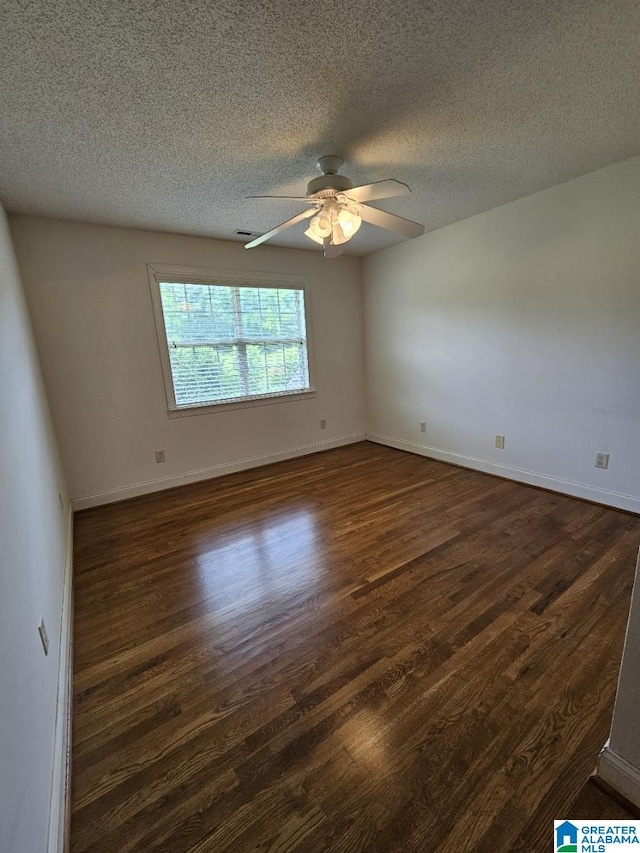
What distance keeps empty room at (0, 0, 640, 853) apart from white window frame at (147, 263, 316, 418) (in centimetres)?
4

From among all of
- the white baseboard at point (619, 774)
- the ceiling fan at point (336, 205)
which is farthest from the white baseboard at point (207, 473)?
the white baseboard at point (619, 774)

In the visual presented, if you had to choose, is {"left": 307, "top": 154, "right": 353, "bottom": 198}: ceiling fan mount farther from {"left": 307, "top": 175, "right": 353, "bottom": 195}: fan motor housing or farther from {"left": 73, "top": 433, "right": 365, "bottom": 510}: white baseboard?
{"left": 73, "top": 433, "right": 365, "bottom": 510}: white baseboard

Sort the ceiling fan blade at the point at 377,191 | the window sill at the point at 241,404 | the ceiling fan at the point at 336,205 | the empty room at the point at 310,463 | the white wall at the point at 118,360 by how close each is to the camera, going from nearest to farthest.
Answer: the empty room at the point at 310,463, the ceiling fan blade at the point at 377,191, the ceiling fan at the point at 336,205, the white wall at the point at 118,360, the window sill at the point at 241,404

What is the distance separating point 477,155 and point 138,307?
2.90 metres

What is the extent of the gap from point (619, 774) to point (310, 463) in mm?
3298

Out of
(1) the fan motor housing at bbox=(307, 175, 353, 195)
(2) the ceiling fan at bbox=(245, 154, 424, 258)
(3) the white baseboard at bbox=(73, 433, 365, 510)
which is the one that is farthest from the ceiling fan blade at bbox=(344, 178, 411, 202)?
(3) the white baseboard at bbox=(73, 433, 365, 510)

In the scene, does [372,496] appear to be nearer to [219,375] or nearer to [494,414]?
[494,414]

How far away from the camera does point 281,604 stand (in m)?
1.87

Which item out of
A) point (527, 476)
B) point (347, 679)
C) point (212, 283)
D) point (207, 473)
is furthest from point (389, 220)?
point (207, 473)

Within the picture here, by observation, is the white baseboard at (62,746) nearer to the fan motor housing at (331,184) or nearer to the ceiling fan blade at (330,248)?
the ceiling fan blade at (330,248)

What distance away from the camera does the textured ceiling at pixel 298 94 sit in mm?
1210

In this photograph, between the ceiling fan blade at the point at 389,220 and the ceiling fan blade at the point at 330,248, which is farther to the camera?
the ceiling fan blade at the point at 330,248

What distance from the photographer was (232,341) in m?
3.70

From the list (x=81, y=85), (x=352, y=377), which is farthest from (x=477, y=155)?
(x=352, y=377)
